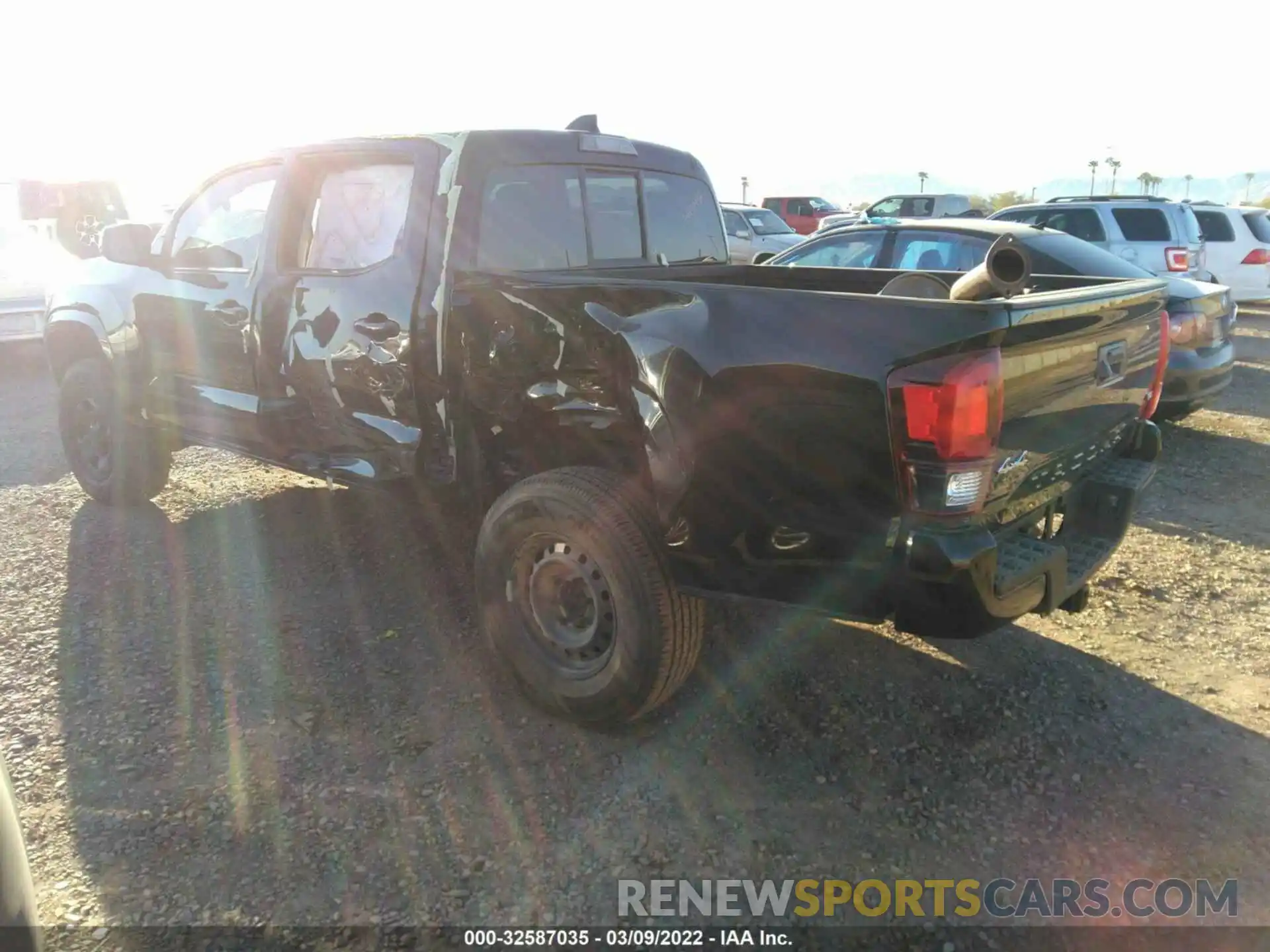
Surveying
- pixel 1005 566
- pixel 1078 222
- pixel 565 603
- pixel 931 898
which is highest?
pixel 1078 222

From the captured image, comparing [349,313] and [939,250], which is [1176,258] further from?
[349,313]

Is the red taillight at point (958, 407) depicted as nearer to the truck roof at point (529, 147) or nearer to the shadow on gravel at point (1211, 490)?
the truck roof at point (529, 147)

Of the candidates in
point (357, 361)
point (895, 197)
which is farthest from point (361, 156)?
point (895, 197)

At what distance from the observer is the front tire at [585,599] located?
116 inches

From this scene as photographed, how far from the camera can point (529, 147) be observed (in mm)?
3746

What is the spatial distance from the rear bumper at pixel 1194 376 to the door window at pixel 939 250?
1570 millimetres

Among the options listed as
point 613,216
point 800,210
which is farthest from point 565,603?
point 800,210

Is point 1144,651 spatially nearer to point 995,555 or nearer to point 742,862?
point 995,555

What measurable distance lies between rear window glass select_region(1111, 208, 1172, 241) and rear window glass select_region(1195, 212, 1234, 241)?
352 centimetres

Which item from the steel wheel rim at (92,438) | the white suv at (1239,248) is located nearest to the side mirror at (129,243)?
the steel wheel rim at (92,438)

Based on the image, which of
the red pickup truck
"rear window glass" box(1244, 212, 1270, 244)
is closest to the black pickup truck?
"rear window glass" box(1244, 212, 1270, 244)

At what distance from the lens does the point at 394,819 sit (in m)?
2.77

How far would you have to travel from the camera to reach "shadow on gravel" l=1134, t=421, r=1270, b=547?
5.27 metres

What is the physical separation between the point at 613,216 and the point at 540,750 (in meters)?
2.40
